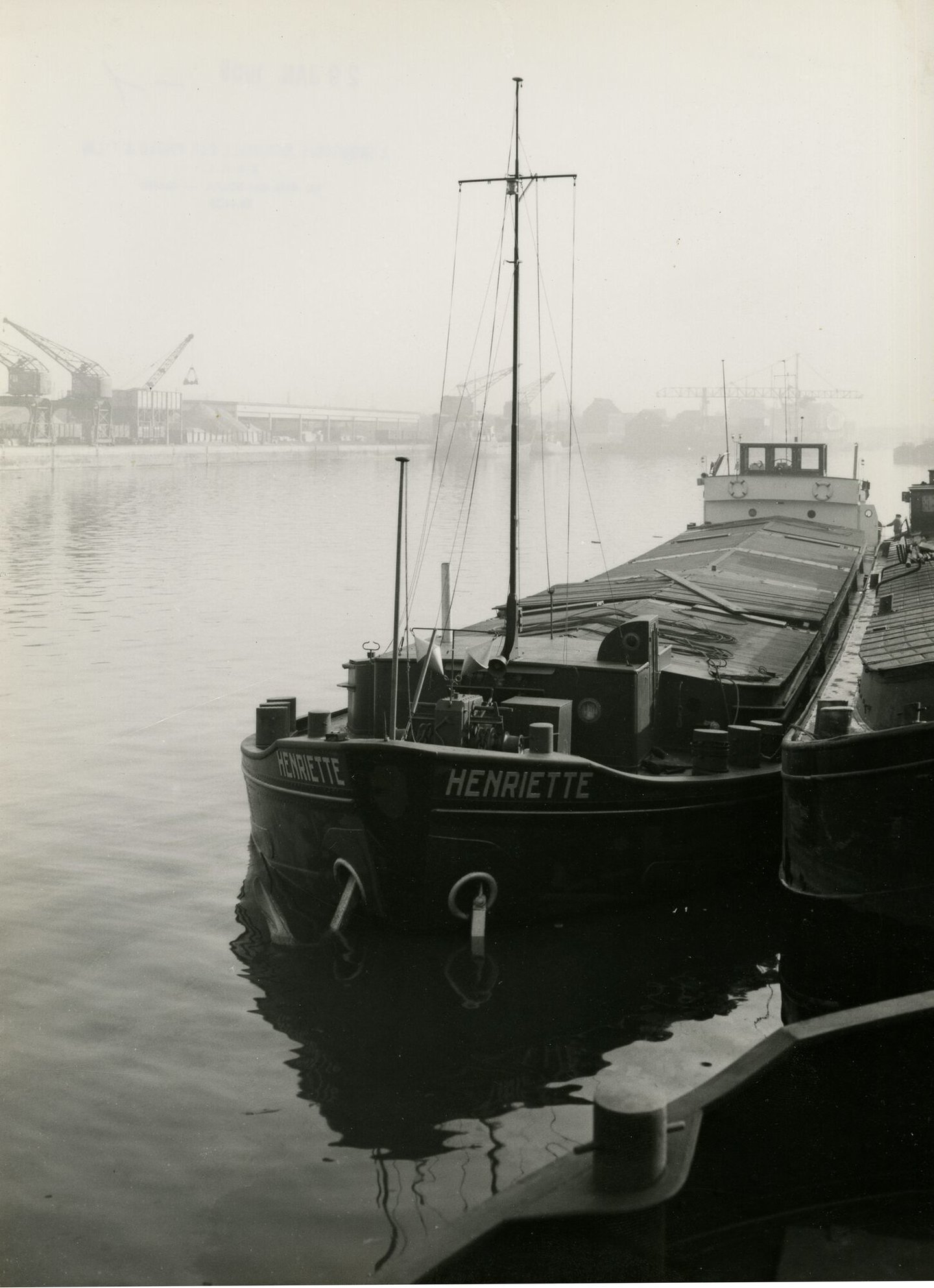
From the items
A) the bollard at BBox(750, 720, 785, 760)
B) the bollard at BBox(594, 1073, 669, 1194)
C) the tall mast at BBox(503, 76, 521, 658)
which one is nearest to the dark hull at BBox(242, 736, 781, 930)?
the bollard at BBox(750, 720, 785, 760)

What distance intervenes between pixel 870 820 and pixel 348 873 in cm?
533

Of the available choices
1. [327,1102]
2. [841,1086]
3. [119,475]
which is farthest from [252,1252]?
[119,475]

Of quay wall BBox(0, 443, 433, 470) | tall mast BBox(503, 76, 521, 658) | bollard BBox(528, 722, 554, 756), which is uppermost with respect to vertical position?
quay wall BBox(0, 443, 433, 470)

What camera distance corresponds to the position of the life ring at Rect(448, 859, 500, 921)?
1222 cm

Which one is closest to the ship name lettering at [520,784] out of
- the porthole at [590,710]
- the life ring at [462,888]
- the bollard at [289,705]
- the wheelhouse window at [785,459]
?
the life ring at [462,888]

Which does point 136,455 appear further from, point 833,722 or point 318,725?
point 833,722

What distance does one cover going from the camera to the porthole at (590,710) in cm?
1405

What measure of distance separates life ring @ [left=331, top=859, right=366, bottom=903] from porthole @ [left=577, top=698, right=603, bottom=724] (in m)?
3.39

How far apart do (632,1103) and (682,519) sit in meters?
69.6

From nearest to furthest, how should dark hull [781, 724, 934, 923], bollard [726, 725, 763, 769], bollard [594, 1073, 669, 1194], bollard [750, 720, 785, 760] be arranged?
bollard [594, 1073, 669, 1194] → dark hull [781, 724, 934, 923] → bollard [726, 725, 763, 769] → bollard [750, 720, 785, 760]

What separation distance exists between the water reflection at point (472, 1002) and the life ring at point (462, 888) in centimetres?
34

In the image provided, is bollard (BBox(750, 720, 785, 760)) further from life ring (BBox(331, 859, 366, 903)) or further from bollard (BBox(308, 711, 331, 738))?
life ring (BBox(331, 859, 366, 903))

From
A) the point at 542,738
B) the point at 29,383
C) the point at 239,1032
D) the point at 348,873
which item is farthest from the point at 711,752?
the point at 29,383

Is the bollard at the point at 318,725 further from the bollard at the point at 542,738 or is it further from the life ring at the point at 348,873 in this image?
the bollard at the point at 542,738
